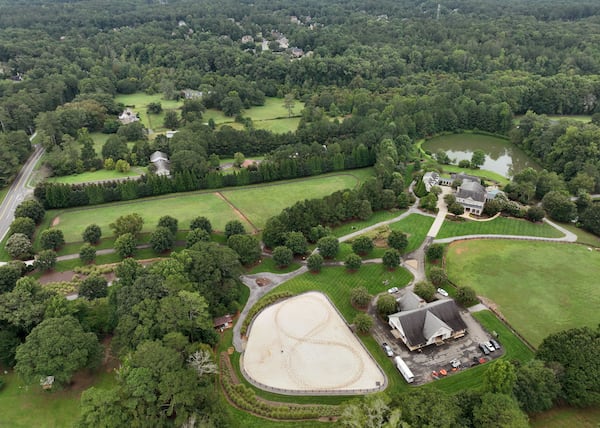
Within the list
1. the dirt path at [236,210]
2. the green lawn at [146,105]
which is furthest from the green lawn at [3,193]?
the dirt path at [236,210]

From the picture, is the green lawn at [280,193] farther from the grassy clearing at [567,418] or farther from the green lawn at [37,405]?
the grassy clearing at [567,418]

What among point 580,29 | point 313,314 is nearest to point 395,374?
point 313,314

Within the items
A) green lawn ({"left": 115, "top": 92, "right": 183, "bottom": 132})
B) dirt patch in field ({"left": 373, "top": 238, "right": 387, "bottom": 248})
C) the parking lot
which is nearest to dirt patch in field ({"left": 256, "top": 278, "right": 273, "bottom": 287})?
the parking lot

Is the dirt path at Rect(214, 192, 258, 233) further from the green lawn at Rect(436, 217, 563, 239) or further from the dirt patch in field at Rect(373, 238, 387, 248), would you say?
the green lawn at Rect(436, 217, 563, 239)

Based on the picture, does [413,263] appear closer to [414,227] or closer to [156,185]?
[414,227]

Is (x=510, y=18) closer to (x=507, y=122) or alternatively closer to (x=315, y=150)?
(x=507, y=122)

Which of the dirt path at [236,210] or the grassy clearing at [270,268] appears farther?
the dirt path at [236,210]
